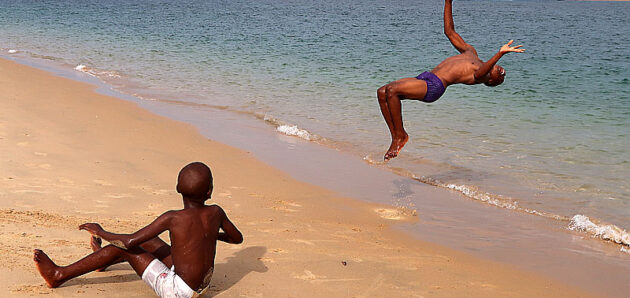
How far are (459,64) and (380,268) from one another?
2974mm

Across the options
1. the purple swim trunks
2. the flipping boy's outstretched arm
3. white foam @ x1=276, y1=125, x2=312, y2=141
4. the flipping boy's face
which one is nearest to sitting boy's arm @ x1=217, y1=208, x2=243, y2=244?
the purple swim trunks

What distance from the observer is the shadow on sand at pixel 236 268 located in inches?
199

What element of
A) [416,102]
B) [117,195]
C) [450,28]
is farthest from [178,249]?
[416,102]

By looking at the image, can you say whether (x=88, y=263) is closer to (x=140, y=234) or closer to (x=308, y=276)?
(x=140, y=234)

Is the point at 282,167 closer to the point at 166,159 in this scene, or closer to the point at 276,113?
the point at 166,159

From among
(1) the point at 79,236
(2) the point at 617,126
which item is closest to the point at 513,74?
(2) the point at 617,126

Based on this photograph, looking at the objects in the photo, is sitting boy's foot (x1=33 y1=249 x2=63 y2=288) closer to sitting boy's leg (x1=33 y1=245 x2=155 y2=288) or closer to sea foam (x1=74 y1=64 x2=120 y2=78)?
sitting boy's leg (x1=33 y1=245 x2=155 y2=288)

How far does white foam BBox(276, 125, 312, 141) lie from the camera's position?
12.0 m

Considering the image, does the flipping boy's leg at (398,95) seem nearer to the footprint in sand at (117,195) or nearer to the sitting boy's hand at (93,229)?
the footprint in sand at (117,195)

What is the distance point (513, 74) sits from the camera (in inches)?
943

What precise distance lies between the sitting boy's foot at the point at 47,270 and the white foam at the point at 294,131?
24.7 feet

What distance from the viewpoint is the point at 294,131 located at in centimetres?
1216

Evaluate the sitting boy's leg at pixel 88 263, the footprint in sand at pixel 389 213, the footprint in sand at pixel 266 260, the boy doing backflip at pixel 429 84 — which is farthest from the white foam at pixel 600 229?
the sitting boy's leg at pixel 88 263

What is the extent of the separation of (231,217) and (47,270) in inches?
97.1
